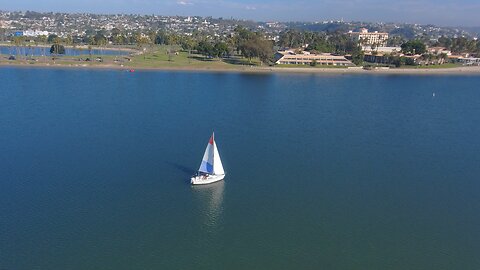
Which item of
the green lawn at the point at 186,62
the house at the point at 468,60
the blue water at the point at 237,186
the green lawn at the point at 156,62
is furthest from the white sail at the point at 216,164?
the house at the point at 468,60

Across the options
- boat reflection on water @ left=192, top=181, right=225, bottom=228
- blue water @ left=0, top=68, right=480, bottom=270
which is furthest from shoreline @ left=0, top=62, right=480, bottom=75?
boat reflection on water @ left=192, top=181, right=225, bottom=228

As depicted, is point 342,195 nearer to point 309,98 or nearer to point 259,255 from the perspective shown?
point 259,255

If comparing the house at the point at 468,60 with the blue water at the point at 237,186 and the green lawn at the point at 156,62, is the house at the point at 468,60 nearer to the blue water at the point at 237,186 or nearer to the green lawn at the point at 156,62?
the green lawn at the point at 156,62

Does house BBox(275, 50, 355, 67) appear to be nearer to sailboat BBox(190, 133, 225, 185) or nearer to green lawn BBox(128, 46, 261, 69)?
green lawn BBox(128, 46, 261, 69)

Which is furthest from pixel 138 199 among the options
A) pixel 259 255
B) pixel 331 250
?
pixel 331 250

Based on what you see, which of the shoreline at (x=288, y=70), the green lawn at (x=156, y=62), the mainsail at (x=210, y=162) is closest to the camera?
the mainsail at (x=210, y=162)

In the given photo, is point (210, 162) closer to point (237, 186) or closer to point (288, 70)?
point (237, 186)
